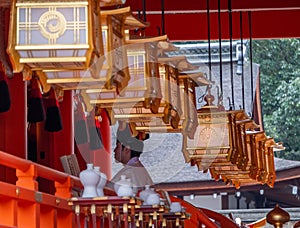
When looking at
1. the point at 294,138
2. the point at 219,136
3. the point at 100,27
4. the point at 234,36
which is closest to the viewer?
the point at 100,27

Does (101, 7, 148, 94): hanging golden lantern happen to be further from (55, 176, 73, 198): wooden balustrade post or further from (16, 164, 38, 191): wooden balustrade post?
(55, 176, 73, 198): wooden balustrade post

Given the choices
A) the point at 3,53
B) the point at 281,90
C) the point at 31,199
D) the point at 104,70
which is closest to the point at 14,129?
the point at 31,199

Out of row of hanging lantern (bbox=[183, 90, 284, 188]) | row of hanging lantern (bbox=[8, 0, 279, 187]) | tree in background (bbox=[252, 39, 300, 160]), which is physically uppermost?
row of hanging lantern (bbox=[8, 0, 279, 187])

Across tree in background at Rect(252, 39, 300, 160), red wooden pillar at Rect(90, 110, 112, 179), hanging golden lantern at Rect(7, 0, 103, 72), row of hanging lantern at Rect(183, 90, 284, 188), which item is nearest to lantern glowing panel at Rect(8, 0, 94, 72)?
hanging golden lantern at Rect(7, 0, 103, 72)

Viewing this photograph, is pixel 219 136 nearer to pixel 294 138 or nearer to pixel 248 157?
pixel 248 157

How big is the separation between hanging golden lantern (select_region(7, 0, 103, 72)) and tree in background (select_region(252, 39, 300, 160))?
2271 cm

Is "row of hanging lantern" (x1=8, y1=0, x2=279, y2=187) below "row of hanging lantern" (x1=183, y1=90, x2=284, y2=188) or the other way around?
the other way around

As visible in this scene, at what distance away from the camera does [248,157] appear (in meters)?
10.7

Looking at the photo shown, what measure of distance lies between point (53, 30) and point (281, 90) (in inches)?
925

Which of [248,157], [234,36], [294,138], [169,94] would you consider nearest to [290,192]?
[294,138]

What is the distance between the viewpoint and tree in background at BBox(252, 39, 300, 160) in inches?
1091

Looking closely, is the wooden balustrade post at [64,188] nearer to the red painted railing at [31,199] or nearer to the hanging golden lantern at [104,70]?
the red painted railing at [31,199]

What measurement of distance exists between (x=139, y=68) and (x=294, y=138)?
21.4m

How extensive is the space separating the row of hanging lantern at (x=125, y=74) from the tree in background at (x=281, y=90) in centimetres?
1668
